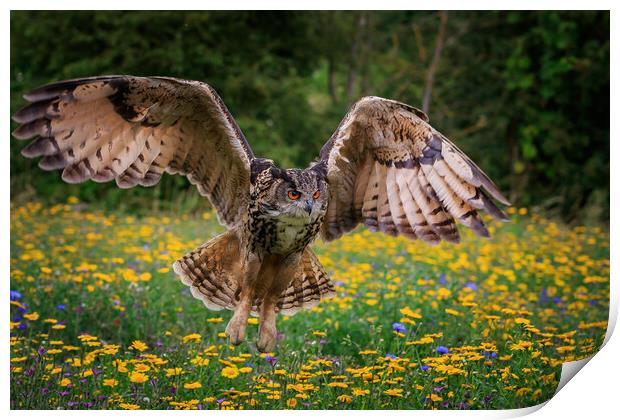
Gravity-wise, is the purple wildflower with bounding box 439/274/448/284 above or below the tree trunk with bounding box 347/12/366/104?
below

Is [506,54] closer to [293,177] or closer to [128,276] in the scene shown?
[128,276]

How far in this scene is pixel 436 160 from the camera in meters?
3.25

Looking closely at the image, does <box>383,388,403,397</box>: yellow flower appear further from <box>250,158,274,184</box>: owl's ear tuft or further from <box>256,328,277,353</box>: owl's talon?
<box>250,158,274,184</box>: owl's ear tuft

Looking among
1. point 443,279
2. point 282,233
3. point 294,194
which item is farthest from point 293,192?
point 443,279

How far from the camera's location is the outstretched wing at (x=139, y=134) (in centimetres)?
307

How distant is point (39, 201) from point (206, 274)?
405 cm

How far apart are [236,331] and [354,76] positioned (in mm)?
5681

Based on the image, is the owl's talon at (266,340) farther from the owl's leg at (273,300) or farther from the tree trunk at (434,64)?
the tree trunk at (434,64)

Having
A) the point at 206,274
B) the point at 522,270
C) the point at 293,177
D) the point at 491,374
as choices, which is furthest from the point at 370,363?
the point at 522,270

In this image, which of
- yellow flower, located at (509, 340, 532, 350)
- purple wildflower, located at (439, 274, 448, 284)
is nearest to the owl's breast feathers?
yellow flower, located at (509, 340, 532, 350)

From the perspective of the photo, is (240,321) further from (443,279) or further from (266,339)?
(443,279)

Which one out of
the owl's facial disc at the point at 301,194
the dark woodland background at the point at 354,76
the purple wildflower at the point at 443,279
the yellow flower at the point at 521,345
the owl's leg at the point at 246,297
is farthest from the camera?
the dark woodland background at the point at 354,76

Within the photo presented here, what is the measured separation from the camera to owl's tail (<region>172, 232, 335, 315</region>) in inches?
133

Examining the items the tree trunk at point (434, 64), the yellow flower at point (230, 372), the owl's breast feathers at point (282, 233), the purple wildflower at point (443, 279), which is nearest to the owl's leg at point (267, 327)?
the yellow flower at point (230, 372)
